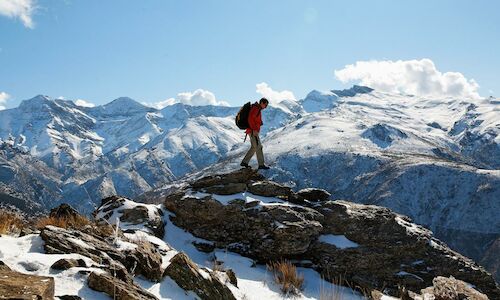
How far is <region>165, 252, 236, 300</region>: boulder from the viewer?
8.61 meters

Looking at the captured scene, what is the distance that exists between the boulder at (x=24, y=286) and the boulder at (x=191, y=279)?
3.19 meters

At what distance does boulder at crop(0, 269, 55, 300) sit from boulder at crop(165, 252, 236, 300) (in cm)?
319

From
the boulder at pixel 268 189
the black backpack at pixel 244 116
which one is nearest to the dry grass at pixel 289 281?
the boulder at pixel 268 189

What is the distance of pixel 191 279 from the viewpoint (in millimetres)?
8766

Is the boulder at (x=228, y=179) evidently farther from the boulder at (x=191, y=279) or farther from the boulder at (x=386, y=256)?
the boulder at (x=191, y=279)

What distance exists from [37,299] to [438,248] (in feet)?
53.7

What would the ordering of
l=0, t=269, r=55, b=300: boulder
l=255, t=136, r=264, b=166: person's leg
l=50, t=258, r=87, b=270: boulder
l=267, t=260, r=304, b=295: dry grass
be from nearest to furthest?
l=0, t=269, r=55, b=300: boulder, l=50, t=258, r=87, b=270: boulder, l=267, t=260, r=304, b=295: dry grass, l=255, t=136, r=264, b=166: person's leg

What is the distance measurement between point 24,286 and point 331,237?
13.7m

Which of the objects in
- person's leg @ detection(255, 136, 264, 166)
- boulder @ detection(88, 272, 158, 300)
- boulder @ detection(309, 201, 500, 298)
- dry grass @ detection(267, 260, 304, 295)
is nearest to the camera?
boulder @ detection(88, 272, 158, 300)

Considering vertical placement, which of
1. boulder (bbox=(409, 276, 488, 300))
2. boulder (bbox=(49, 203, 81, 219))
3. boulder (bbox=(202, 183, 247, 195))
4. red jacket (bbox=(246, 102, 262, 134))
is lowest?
boulder (bbox=(409, 276, 488, 300))

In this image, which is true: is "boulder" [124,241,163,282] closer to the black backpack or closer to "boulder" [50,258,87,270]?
"boulder" [50,258,87,270]

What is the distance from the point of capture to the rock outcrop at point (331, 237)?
1658cm

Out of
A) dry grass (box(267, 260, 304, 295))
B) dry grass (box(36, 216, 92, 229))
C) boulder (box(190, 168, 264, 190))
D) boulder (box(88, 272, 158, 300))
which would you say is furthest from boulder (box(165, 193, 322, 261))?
boulder (box(88, 272, 158, 300))

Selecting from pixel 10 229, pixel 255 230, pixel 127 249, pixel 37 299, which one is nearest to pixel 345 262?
pixel 255 230
